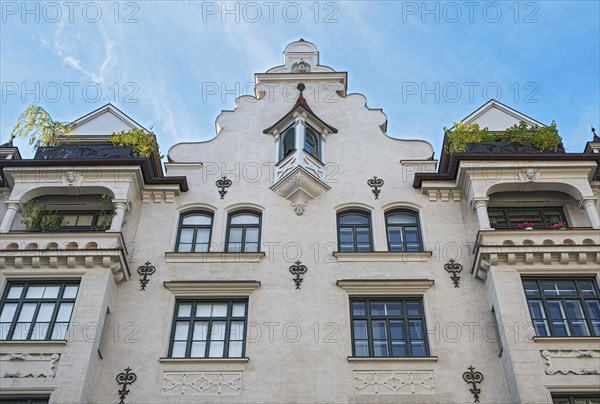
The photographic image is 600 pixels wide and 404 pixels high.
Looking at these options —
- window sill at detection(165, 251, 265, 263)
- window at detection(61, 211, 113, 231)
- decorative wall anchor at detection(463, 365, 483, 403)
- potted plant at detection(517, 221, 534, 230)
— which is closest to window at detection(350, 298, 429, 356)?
decorative wall anchor at detection(463, 365, 483, 403)

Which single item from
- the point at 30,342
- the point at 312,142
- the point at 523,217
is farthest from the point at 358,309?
the point at 30,342

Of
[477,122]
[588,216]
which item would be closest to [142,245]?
[477,122]

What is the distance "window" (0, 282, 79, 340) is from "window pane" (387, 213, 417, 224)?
8908 millimetres

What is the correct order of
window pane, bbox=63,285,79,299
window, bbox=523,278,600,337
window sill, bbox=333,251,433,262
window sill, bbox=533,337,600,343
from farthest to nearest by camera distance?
window sill, bbox=333,251,433,262, window pane, bbox=63,285,79,299, window, bbox=523,278,600,337, window sill, bbox=533,337,600,343

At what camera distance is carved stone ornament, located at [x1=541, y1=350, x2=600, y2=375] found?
54.4 feet

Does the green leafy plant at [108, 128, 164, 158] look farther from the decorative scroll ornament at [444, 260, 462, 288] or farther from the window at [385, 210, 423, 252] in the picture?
the decorative scroll ornament at [444, 260, 462, 288]

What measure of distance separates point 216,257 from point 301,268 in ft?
7.72

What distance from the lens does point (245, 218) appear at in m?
21.8

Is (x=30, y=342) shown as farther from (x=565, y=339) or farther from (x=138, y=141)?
(x=565, y=339)

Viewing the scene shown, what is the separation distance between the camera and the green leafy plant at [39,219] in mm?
20656

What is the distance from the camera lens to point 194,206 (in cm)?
2192

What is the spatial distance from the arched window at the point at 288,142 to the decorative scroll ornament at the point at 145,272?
559 cm

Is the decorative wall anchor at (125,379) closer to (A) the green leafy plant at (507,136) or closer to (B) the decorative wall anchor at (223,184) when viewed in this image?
Result: (B) the decorative wall anchor at (223,184)

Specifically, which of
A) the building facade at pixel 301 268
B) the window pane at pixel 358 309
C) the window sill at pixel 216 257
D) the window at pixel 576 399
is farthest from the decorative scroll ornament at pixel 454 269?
the window sill at pixel 216 257
